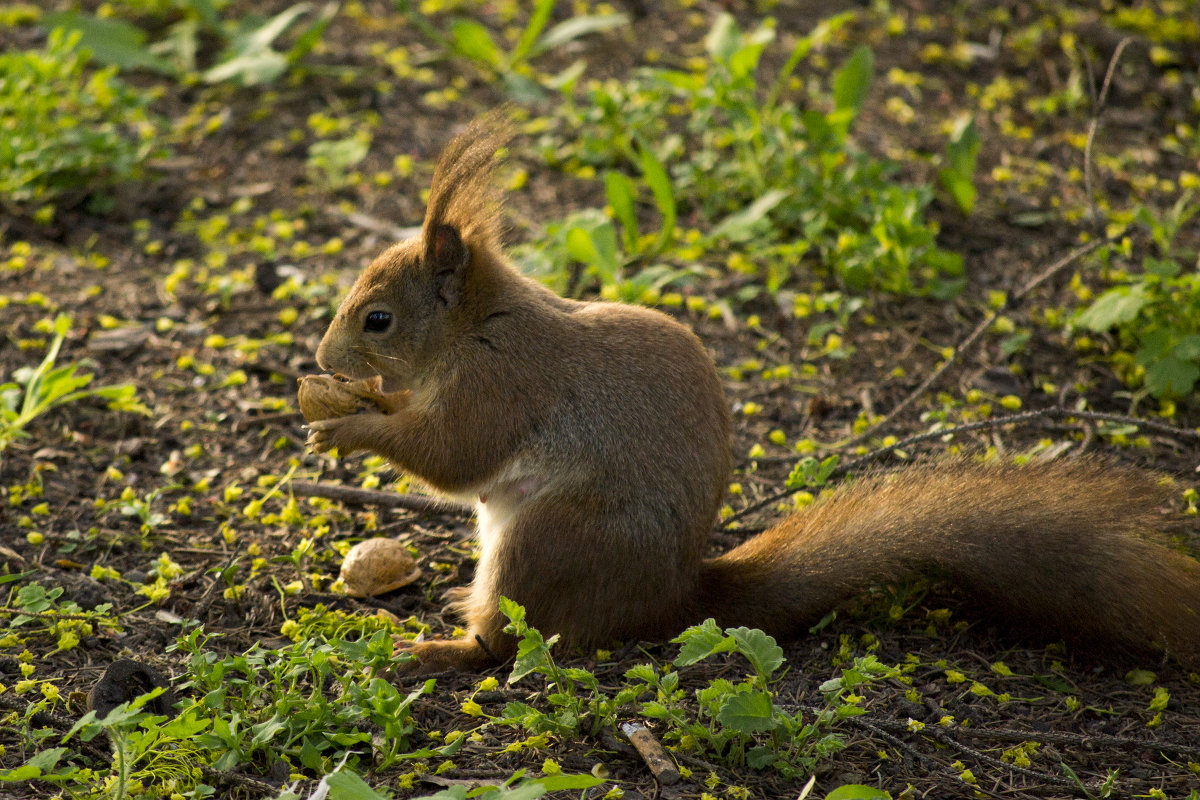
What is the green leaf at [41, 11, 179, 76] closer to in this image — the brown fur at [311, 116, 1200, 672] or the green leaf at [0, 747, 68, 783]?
the brown fur at [311, 116, 1200, 672]

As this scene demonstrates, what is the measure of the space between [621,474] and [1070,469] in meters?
1.09

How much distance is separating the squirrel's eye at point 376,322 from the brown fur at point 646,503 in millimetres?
149

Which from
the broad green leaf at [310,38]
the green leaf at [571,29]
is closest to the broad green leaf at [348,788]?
the green leaf at [571,29]

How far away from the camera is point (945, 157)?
16.8ft

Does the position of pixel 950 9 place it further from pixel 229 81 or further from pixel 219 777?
pixel 219 777

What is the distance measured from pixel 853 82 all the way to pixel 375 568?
3.01 m

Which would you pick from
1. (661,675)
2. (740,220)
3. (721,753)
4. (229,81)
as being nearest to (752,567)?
(661,675)

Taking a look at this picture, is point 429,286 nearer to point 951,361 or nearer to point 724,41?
point 951,361

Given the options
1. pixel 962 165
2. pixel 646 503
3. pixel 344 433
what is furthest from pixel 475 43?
pixel 646 503

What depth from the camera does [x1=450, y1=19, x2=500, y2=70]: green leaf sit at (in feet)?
18.3

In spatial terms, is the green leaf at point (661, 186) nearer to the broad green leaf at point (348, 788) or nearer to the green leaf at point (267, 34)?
the green leaf at point (267, 34)

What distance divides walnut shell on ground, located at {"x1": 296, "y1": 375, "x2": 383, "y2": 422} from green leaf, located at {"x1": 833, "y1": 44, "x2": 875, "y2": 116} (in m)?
2.65

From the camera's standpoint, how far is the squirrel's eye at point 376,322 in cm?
315

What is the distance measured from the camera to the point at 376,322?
3.16 metres
